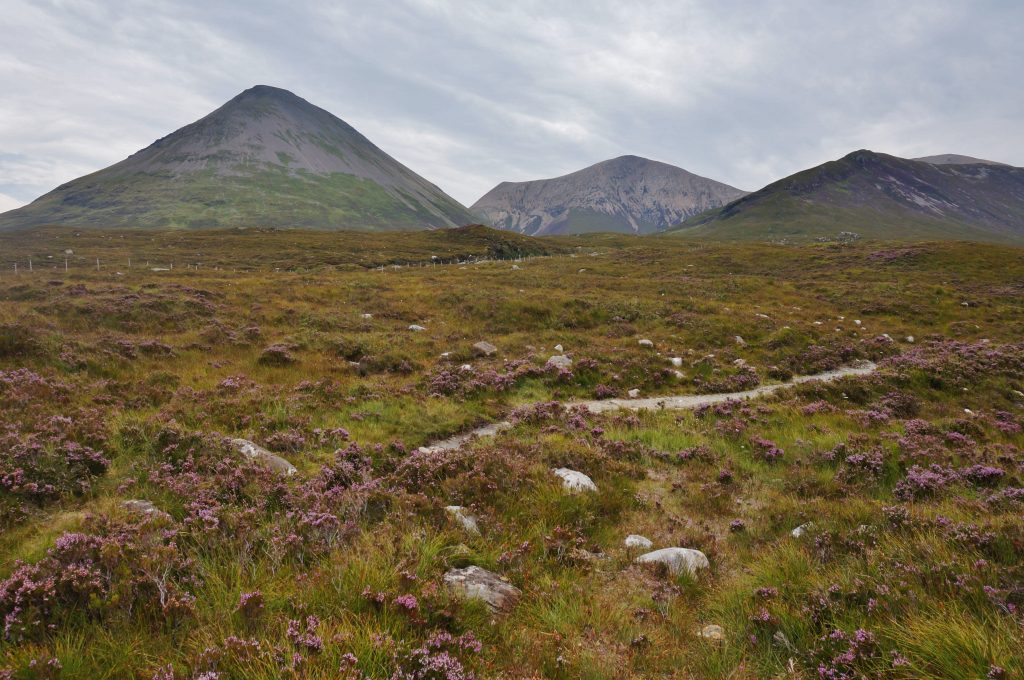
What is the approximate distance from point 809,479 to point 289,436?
35.2 feet

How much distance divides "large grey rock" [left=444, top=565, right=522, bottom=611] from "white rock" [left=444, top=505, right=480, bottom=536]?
0.85 m

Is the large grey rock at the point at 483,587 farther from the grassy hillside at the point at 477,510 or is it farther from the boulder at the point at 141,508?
the boulder at the point at 141,508

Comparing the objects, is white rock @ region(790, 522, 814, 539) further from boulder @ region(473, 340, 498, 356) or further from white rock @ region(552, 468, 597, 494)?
boulder @ region(473, 340, 498, 356)

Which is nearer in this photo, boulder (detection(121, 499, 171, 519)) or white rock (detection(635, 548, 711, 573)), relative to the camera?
boulder (detection(121, 499, 171, 519))

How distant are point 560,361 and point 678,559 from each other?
12.5 m

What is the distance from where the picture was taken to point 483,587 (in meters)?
4.68

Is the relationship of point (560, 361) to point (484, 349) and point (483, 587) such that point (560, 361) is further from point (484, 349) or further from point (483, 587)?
point (483, 587)

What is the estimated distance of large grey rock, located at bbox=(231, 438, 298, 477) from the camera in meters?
7.75

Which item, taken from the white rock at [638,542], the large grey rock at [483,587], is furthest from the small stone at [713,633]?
the large grey rock at [483,587]

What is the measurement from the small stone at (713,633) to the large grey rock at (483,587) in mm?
1849

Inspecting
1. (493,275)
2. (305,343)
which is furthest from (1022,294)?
(305,343)

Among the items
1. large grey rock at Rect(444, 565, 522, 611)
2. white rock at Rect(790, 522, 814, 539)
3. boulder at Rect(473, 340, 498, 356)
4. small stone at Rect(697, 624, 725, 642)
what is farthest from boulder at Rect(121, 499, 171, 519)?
boulder at Rect(473, 340, 498, 356)

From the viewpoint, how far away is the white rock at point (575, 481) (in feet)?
24.8

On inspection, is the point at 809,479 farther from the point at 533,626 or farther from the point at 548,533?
the point at 533,626
